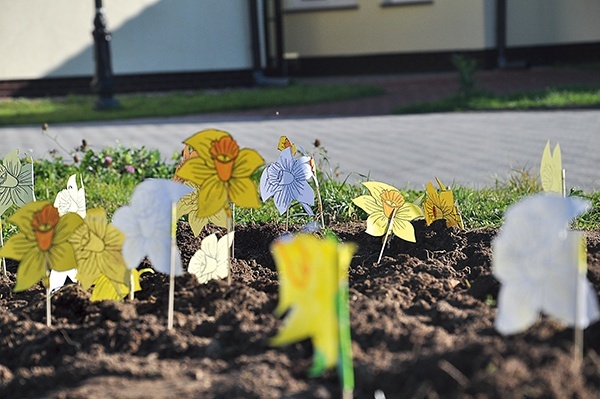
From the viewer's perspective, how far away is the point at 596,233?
14.4 ft

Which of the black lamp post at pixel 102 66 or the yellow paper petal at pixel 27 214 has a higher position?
the black lamp post at pixel 102 66

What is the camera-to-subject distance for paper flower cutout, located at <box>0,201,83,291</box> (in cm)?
315

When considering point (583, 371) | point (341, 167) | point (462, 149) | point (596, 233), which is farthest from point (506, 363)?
point (462, 149)

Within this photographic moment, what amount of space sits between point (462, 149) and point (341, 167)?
148cm

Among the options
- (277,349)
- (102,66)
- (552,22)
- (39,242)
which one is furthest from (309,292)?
(552,22)

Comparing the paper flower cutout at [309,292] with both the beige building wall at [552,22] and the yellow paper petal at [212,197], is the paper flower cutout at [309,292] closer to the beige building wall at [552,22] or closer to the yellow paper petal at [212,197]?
the yellow paper petal at [212,197]

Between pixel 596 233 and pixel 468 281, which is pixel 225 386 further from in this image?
pixel 596 233

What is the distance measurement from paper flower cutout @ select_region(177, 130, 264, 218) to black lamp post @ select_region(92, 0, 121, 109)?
428 inches

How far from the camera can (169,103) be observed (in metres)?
14.4

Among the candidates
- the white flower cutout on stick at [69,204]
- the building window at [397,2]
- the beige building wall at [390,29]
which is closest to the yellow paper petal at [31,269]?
the white flower cutout on stick at [69,204]

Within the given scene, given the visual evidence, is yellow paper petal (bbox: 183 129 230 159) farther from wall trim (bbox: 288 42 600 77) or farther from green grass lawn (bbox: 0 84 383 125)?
wall trim (bbox: 288 42 600 77)

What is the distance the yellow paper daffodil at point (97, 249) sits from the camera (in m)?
3.24

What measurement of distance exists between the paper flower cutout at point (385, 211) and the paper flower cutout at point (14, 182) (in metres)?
1.43

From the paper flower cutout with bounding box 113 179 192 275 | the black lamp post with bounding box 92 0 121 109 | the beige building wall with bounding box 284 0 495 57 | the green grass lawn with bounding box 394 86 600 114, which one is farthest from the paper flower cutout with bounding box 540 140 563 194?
the beige building wall with bounding box 284 0 495 57
